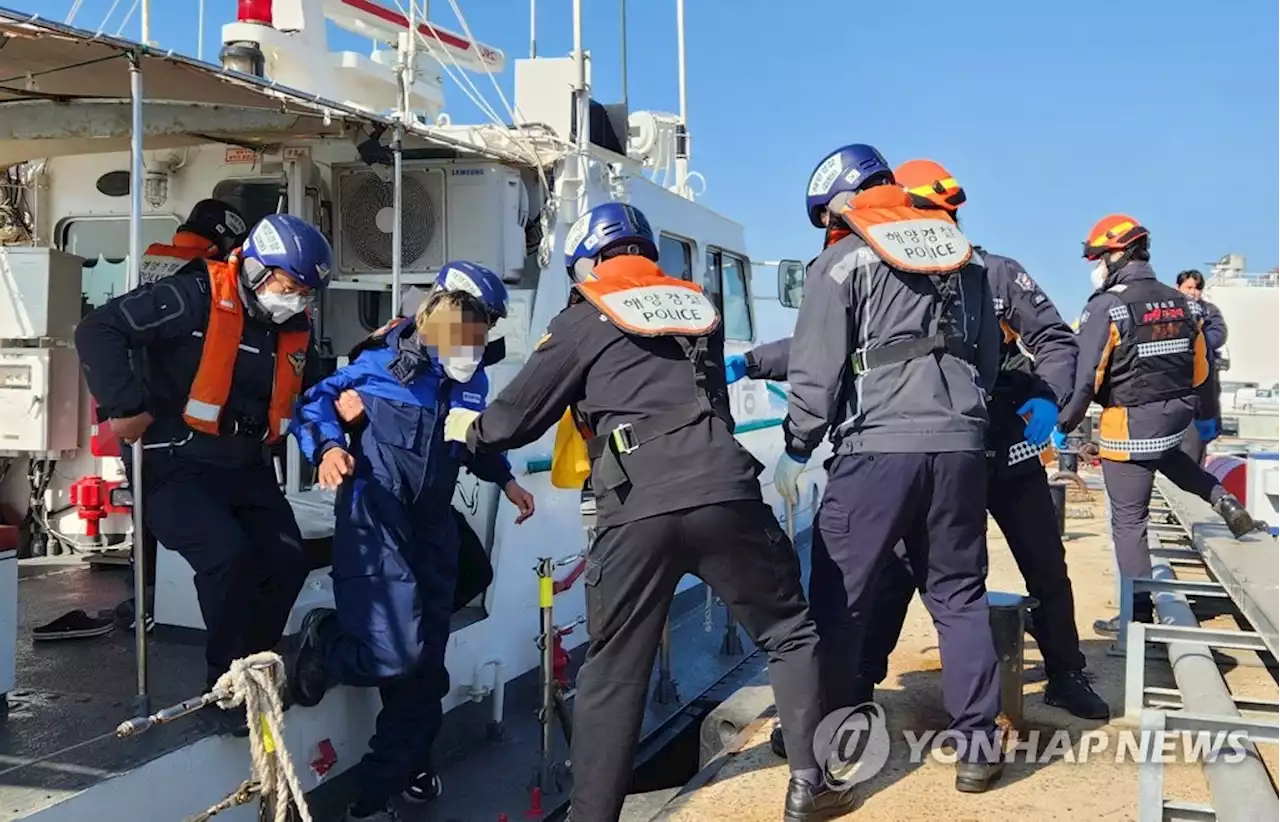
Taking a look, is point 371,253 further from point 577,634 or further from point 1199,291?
point 1199,291

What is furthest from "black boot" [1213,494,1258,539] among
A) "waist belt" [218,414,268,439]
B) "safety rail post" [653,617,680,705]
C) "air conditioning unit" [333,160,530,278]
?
"waist belt" [218,414,268,439]

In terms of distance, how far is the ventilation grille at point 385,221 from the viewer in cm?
504

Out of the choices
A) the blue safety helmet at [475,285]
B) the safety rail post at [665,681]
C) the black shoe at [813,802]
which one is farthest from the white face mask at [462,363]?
the safety rail post at [665,681]

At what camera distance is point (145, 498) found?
11.2 ft

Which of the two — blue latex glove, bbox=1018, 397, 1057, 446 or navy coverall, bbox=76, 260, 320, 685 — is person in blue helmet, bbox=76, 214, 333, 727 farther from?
blue latex glove, bbox=1018, 397, 1057, 446

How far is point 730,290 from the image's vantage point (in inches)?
268

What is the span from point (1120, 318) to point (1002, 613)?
1779 mm

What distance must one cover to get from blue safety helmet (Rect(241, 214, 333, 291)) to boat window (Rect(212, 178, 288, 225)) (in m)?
2.05

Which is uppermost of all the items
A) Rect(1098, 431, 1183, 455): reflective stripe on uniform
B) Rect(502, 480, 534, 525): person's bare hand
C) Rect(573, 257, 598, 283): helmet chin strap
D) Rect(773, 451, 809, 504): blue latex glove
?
Rect(573, 257, 598, 283): helmet chin strap

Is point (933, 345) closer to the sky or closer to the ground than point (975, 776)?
closer to the sky

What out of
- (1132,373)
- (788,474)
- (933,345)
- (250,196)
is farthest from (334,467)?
(1132,373)

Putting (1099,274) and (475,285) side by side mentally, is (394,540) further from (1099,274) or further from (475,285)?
(1099,274)

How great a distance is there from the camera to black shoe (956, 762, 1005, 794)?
3.02m

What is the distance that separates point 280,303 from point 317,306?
1.87 m
